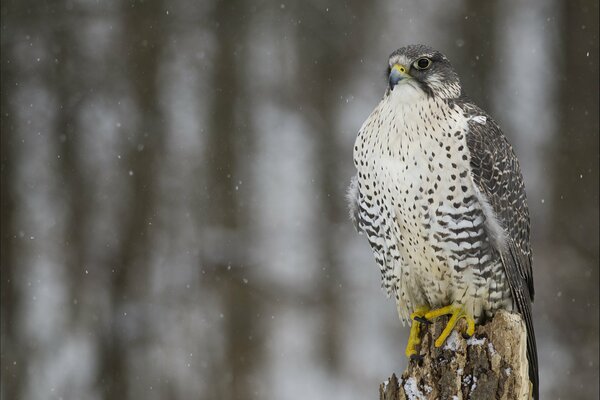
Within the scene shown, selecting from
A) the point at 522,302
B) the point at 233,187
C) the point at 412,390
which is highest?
the point at 233,187

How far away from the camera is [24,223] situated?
900 centimetres

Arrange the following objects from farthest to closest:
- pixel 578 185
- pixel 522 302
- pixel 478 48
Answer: pixel 478 48 < pixel 578 185 < pixel 522 302

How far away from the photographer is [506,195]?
4.52 metres

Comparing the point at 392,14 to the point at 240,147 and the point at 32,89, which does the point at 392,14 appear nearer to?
the point at 240,147

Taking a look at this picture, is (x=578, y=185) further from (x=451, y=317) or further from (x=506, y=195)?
(x=451, y=317)

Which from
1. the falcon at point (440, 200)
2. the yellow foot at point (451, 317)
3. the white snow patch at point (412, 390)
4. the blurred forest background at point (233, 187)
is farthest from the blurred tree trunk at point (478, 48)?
the white snow patch at point (412, 390)

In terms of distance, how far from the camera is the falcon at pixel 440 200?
14.1 feet

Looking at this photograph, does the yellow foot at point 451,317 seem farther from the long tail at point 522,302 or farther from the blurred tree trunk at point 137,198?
the blurred tree trunk at point 137,198

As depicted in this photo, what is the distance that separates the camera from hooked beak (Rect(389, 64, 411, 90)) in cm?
422

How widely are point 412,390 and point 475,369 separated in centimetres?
27

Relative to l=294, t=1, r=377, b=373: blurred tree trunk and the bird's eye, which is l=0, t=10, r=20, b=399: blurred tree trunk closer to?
l=294, t=1, r=377, b=373: blurred tree trunk

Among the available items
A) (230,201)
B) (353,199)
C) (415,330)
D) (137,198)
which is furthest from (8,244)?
(415,330)

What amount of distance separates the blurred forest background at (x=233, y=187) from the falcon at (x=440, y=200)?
4.08m

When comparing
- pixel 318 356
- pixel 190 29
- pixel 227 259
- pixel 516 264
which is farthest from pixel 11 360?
pixel 516 264
